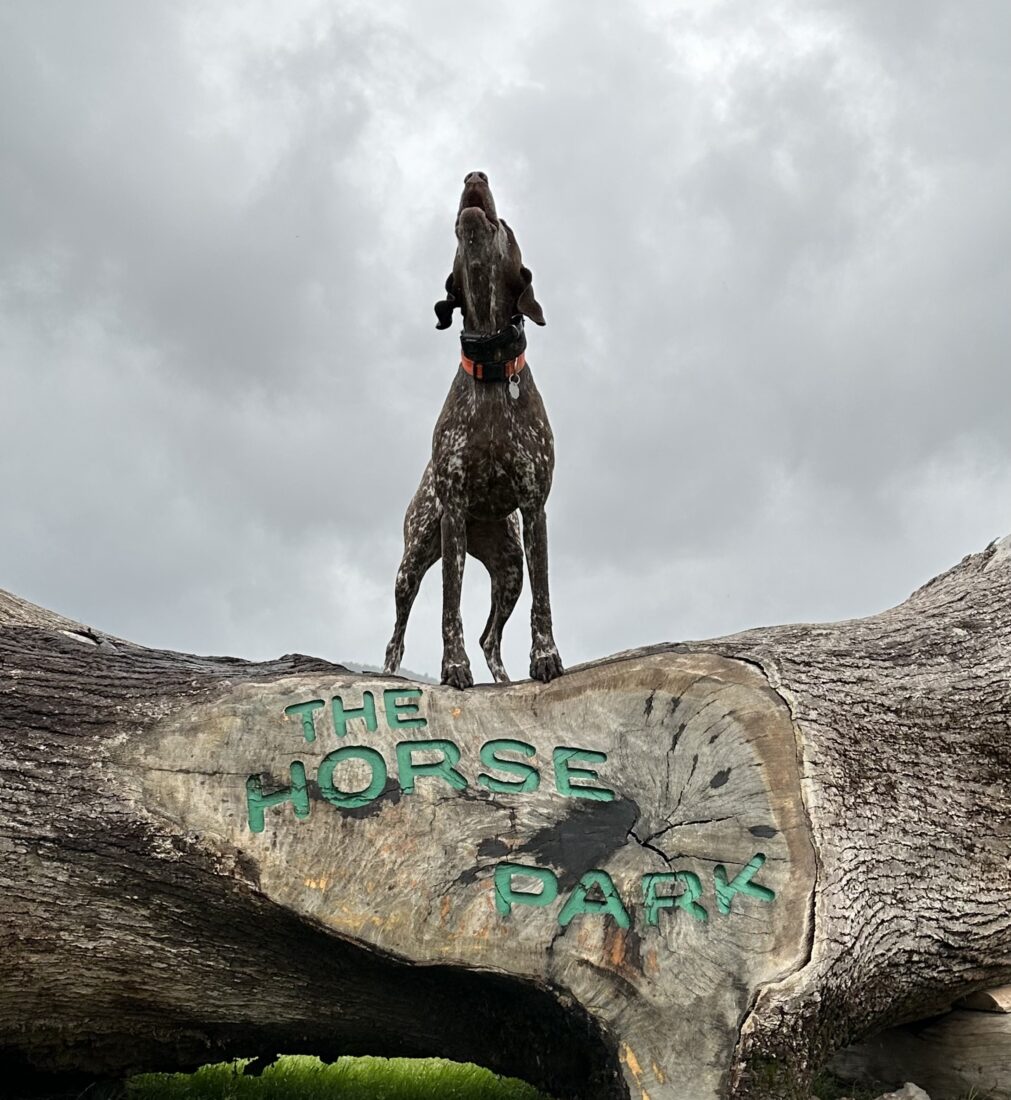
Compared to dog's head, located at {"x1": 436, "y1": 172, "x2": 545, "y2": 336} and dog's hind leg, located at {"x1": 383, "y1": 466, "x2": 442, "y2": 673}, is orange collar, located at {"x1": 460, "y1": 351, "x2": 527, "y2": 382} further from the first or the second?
dog's hind leg, located at {"x1": 383, "y1": 466, "x2": 442, "y2": 673}

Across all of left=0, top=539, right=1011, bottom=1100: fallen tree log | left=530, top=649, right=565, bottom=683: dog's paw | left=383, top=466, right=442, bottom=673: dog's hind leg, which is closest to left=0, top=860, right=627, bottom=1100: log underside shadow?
left=0, top=539, right=1011, bottom=1100: fallen tree log

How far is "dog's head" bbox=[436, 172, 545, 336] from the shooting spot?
147 inches

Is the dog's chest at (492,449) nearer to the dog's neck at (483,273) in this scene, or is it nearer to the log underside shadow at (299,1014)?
the dog's neck at (483,273)

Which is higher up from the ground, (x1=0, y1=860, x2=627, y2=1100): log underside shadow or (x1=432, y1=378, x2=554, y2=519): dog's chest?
(x1=432, y1=378, x2=554, y2=519): dog's chest

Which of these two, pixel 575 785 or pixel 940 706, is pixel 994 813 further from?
pixel 575 785

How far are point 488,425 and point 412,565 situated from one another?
1.05 metres

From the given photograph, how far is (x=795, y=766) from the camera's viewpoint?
10.9 ft

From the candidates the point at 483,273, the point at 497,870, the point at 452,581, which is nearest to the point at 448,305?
the point at 483,273

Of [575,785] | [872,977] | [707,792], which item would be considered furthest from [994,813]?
[575,785]

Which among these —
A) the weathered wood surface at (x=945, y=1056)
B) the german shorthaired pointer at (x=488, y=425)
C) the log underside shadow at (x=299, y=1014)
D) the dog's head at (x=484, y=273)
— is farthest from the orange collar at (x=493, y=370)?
the weathered wood surface at (x=945, y=1056)

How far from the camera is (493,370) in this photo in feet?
13.1

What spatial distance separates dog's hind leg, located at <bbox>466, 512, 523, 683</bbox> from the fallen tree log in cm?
111

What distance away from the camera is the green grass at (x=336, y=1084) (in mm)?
4391

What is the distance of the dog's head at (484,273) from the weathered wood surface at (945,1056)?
2.92 m
